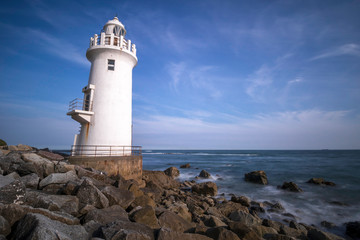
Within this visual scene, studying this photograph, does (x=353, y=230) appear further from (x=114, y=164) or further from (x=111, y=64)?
(x=111, y=64)

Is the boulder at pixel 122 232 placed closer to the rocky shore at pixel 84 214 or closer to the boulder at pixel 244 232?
the rocky shore at pixel 84 214

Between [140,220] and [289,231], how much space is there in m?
5.44

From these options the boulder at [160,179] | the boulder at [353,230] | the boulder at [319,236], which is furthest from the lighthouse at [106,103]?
the boulder at [353,230]

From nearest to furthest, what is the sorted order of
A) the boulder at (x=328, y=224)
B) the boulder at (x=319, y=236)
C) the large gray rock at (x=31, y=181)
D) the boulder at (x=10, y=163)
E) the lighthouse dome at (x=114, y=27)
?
the large gray rock at (x=31, y=181)
the boulder at (x=10, y=163)
the boulder at (x=319, y=236)
the boulder at (x=328, y=224)
the lighthouse dome at (x=114, y=27)

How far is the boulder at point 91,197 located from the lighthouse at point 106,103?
6.32 metres

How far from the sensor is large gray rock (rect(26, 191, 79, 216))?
3.72 m

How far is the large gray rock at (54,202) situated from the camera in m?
3.72

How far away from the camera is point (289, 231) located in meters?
6.67

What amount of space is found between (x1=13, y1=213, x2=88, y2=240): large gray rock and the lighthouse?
8.16 metres

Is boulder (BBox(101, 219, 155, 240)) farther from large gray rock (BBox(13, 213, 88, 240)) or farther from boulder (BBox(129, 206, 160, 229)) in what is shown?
boulder (BBox(129, 206, 160, 229))

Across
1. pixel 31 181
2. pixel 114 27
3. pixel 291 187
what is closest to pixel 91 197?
pixel 31 181

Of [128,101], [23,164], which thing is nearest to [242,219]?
[23,164]

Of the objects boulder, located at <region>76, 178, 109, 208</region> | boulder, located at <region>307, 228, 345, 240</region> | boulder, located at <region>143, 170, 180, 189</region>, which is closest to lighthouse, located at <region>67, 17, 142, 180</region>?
boulder, located at <region>143, 170, 180, 189</region>

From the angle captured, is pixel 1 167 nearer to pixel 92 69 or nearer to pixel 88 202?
pixel 88 202
